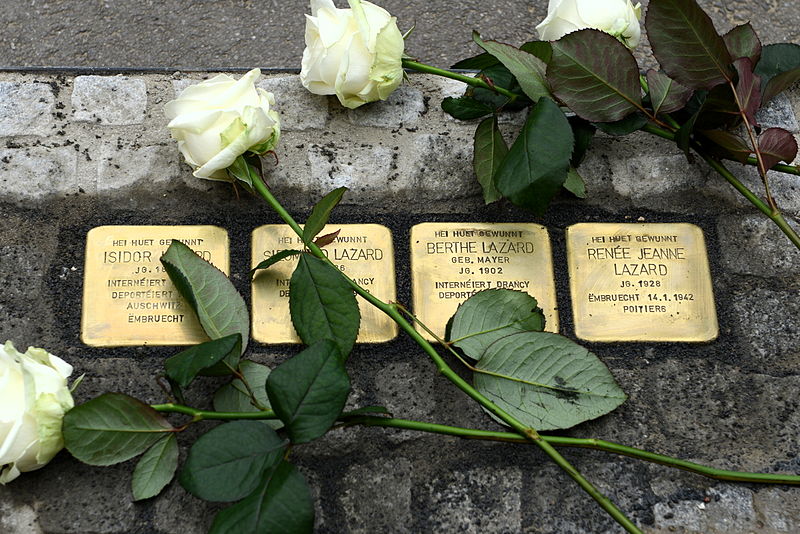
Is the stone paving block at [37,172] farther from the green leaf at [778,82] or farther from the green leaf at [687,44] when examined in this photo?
the green leaf at [778,82]

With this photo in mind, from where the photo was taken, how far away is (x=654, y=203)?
1.36 m

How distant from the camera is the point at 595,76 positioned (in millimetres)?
1176

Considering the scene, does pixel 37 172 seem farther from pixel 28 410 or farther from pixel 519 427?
pixel 519 427

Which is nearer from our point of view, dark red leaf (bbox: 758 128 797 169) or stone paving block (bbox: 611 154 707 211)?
dark red leaf (bbox: 758 128 797 169)

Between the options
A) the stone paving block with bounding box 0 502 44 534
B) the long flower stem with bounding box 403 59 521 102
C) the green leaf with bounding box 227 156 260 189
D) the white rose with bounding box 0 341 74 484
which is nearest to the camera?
the white rose with bounding box 0 341 74 484

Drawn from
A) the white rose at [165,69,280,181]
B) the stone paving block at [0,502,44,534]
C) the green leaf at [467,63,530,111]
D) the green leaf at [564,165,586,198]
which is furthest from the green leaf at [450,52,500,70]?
the stone paving block at [0,502,44,534]

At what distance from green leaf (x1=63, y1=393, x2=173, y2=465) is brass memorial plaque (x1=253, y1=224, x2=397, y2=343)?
0.82 ft

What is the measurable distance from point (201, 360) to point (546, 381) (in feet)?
1.46

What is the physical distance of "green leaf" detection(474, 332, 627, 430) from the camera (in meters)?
1.08

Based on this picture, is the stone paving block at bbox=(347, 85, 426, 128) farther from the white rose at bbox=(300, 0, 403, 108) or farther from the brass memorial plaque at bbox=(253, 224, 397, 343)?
the brass memorial plaque at bbox=(253, 224, 397, 343)

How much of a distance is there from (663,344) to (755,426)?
0.57 ft

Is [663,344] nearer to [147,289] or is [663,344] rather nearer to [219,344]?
[219,344]

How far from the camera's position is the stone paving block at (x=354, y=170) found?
1.33 meters

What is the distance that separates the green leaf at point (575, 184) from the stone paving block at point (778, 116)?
1.32ft
